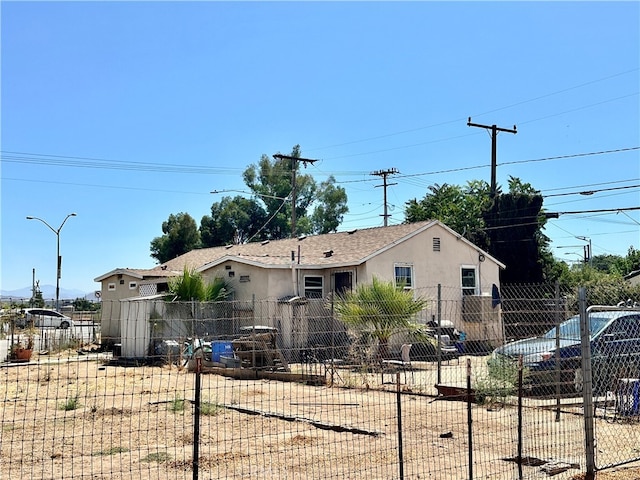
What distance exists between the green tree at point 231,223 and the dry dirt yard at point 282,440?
46008 mm

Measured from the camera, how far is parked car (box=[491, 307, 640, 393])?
10227mm

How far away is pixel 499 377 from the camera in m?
11.7

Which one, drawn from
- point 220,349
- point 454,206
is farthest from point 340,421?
point 454,206

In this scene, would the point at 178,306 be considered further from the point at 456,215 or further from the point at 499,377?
the point at 456,215

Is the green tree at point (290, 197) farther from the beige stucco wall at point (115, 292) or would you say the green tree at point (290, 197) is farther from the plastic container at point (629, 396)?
the plastic container at point (629, 396)

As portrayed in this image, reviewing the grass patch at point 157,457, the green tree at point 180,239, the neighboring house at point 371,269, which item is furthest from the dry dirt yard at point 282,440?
the green tree at point 180,239

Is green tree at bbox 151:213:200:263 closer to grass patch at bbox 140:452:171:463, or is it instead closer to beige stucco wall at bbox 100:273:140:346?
beige stucco wall at bbox 100:273:140:346

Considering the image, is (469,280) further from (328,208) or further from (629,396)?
(328,208)

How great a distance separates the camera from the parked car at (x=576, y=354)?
33.6ft

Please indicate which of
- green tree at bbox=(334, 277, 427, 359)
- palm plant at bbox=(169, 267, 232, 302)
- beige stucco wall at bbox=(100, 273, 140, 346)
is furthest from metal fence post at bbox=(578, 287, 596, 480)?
beige stucco wall at bbox=(100, 273, 140, 346)

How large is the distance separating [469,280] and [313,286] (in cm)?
650

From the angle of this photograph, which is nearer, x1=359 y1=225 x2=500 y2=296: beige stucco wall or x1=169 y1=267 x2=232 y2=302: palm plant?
x1=169 y1=267 x2=232 y2=302: palm plant

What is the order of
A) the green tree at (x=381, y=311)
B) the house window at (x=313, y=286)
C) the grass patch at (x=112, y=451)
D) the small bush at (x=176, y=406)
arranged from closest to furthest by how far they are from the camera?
the grass patch at (x=112, y=451) → the small bush at (x=176, y=406) → the green tree at (x=381, y=311) → the house window at (x=313, y=286)

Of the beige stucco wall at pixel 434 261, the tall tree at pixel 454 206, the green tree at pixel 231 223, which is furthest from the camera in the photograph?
the green tree at pixel 231 223
